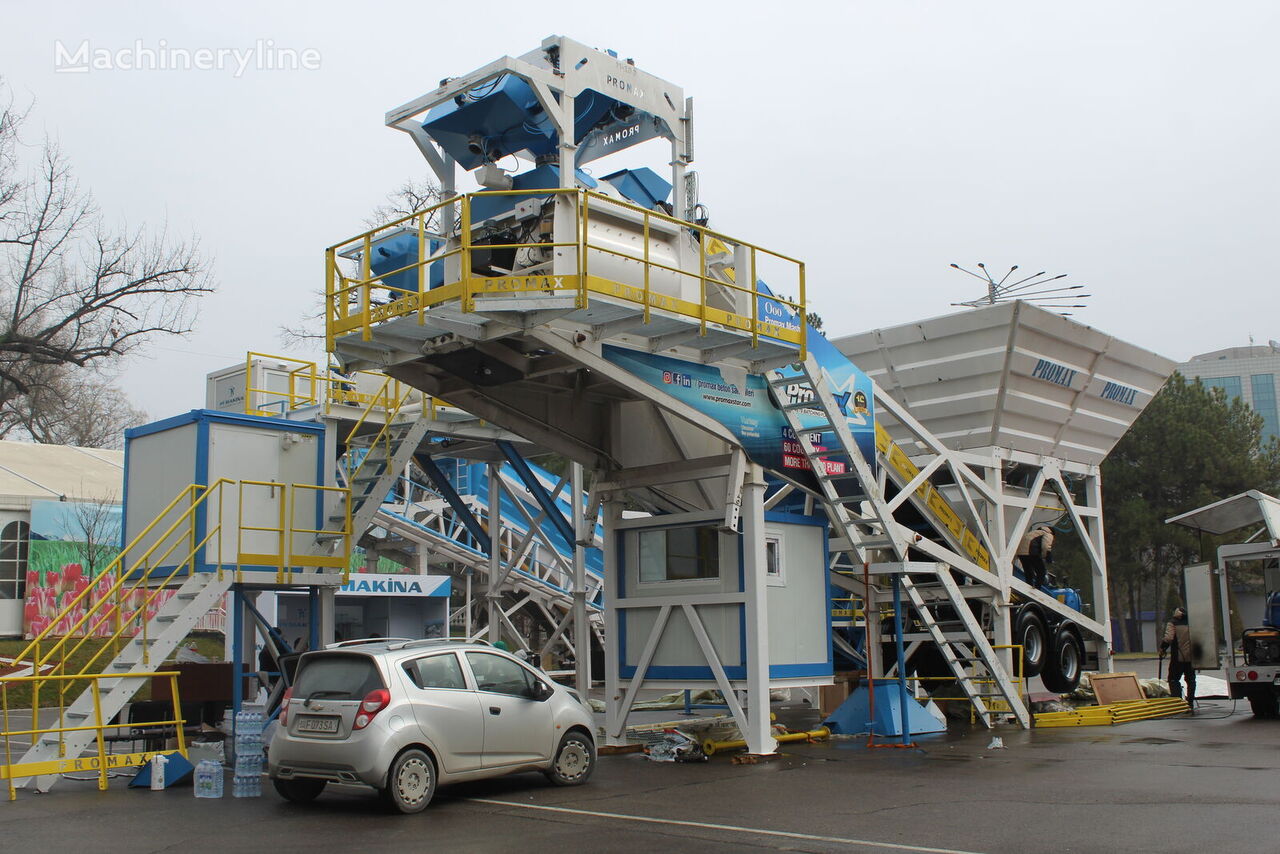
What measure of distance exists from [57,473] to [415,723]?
1094 inches

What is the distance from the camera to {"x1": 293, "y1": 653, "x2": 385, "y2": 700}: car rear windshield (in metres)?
9.77

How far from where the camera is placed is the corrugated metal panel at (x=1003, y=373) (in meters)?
16.7

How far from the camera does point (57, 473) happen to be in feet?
109

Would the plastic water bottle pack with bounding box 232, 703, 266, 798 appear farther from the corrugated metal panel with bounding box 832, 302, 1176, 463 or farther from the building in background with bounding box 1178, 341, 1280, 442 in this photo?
the building in background with bounding box 1178, 341, 1280, 442

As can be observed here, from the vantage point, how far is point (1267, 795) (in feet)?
31.4

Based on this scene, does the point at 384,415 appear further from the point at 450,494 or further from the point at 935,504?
the point at 935,504

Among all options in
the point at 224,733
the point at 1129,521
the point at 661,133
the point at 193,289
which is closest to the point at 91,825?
the point at 224,733

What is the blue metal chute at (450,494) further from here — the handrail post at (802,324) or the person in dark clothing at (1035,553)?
the person in dark clothing at (1035,553)

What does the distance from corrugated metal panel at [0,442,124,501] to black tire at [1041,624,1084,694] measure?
76.5ft

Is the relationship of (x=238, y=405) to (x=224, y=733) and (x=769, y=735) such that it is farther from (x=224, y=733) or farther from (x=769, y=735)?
(x=769, y=735)

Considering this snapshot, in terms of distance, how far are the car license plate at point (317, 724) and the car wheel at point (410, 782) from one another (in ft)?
2.05

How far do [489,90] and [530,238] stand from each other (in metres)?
1.53

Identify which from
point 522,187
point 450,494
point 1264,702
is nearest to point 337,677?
point 522,187

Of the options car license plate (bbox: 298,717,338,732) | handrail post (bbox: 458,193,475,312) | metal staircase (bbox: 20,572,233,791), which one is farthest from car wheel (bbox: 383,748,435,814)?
handrail post (bbox: 458,193,475,312)
